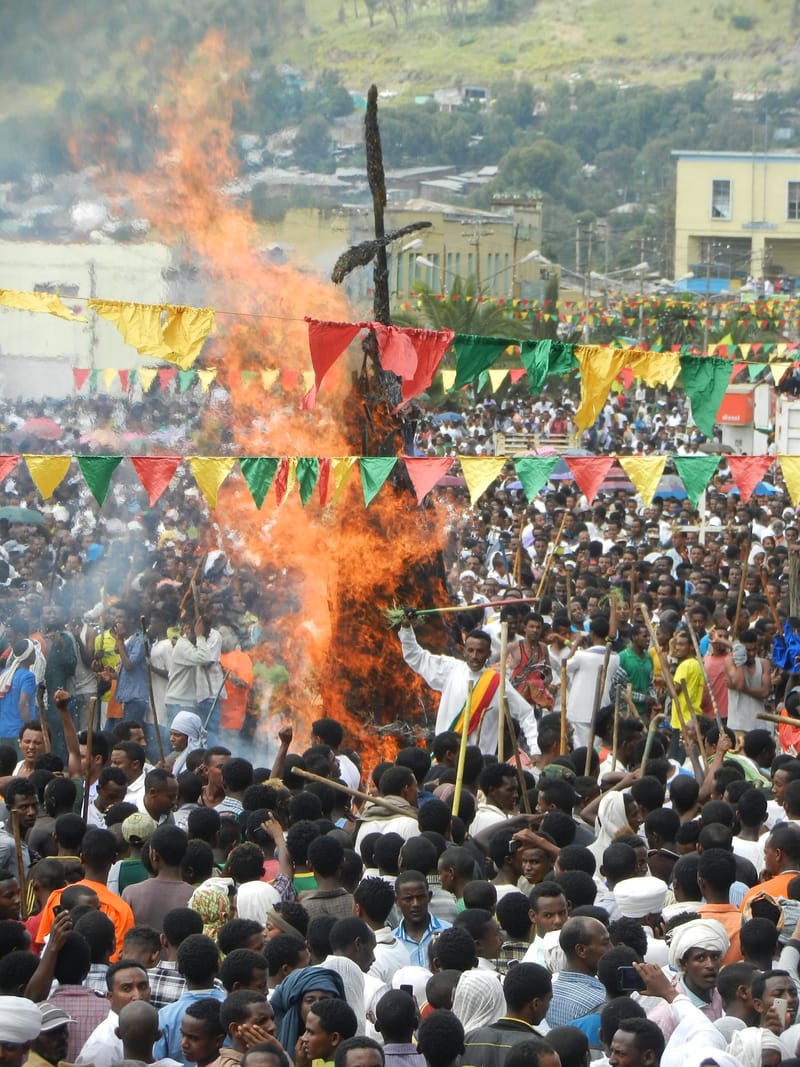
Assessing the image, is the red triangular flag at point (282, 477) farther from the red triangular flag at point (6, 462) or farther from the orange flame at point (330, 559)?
the red triangular flag at point (6, 462)

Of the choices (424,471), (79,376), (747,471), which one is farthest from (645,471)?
(79,376)

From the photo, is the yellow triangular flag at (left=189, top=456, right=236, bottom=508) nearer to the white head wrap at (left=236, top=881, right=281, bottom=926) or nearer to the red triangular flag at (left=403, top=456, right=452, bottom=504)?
the red triangular flag at (left=403, top=456, right=452, bottom=504)

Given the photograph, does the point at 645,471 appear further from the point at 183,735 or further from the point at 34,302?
the point at 34,302

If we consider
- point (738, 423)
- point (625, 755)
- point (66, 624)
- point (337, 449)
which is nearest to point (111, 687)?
point (66, 624)

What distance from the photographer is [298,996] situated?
6207 mm

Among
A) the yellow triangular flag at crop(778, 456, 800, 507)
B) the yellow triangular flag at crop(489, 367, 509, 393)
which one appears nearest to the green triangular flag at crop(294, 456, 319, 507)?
the yellow triangular flag at crop(778, 456, 800, 507)

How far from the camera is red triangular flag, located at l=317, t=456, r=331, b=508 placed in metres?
13.2

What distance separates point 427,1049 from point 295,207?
36541mm

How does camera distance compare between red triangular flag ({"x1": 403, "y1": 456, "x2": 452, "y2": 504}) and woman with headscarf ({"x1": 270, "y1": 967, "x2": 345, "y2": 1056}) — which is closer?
woman with headscarf ({"x1": 270, "y1": 967, "x2": 345, "y2": 1056})

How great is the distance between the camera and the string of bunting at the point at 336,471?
12.6 metres

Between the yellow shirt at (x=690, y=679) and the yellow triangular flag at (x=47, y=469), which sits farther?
the yellow shirt at (x=690, y=679)

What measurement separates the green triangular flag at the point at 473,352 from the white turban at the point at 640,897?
22.8 ft

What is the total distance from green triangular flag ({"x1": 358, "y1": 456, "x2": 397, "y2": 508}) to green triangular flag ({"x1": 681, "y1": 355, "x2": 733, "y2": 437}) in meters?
2.79

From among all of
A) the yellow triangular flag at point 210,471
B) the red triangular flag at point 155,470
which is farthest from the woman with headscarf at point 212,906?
the red triangular flag at point 155,470
